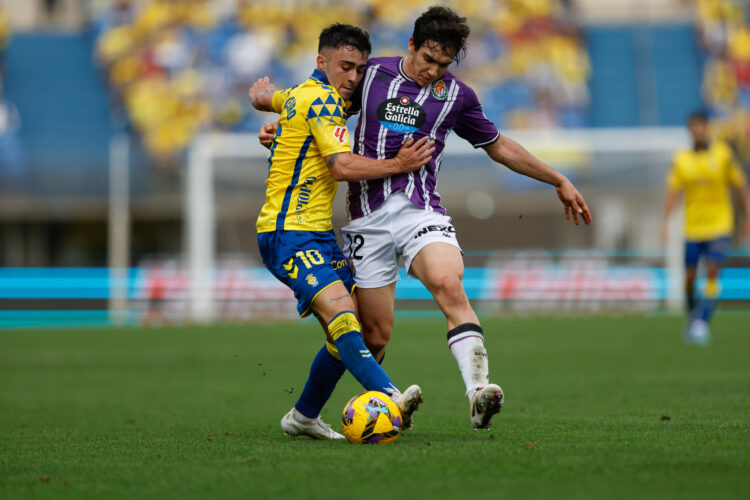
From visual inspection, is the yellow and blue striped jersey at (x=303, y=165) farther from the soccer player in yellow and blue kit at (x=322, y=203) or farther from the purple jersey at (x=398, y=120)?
the purple jersey at (x=398, y=120)

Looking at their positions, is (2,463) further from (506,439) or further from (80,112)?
(80,112)

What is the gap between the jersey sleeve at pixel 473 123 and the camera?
539 cm

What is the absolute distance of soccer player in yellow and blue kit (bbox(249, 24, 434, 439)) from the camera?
16.2ft

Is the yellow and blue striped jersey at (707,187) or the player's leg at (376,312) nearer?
the player's leg at (376,312)

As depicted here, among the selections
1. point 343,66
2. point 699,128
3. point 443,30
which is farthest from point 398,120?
point 699,128

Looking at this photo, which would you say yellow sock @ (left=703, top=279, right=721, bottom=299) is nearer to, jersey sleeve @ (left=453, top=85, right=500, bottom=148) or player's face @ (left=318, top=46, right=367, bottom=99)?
jersey sleeve @ (left=453, top=85, right=500, bottom=148)

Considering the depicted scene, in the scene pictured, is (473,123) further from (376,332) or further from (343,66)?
(376,332)

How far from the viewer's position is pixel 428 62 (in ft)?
16.8

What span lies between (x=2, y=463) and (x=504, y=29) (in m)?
23.7

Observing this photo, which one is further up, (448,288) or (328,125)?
(328,125)

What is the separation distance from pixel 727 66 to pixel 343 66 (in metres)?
24.4

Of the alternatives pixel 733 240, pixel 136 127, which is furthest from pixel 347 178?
pixel 136 127

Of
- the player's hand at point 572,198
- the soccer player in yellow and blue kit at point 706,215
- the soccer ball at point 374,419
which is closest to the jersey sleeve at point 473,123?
the player's hand at point 572,198

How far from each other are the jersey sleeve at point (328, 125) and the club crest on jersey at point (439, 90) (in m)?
0.52
